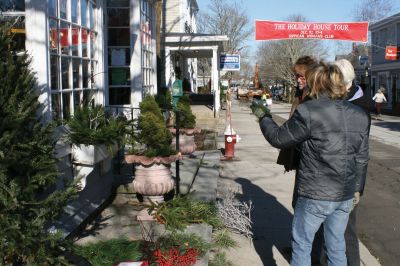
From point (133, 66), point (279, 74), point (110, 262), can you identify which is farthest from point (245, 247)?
point (279, 74)

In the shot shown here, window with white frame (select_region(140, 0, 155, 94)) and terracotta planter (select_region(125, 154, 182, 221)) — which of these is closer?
terracotta planter (select_region(125, 154, 182, 221))

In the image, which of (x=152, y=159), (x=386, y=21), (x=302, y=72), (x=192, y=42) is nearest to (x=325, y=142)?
(x=302, y=72)

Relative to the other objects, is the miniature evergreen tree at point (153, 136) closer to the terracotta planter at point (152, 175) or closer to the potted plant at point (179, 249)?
the terracotta planter at point (152, 175)

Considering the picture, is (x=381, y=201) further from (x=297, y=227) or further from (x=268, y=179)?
(x=297, y=227)

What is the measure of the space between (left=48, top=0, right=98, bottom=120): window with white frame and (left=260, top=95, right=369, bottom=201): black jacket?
256 centimetres

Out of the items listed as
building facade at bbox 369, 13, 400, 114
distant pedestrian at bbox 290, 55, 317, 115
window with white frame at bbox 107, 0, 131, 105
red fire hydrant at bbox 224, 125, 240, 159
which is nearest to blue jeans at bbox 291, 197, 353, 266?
distant pedestrian at bbox 290, 55, 317, 115

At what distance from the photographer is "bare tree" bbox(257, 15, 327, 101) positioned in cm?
5828

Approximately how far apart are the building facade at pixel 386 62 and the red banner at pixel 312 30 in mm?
10549

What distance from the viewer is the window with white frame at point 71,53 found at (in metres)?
4.99

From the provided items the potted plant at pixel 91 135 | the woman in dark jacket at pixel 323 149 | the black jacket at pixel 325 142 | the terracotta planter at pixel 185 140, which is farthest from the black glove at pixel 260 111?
the terracotta planter at pixel 185 140

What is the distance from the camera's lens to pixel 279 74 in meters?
63.5

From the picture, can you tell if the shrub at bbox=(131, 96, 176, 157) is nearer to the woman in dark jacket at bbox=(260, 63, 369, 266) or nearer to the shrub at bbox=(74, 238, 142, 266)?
the shrub at bbox=(74, 238, 142, 266)

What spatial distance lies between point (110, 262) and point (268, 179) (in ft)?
17.1

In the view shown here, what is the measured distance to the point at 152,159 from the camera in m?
5.85
